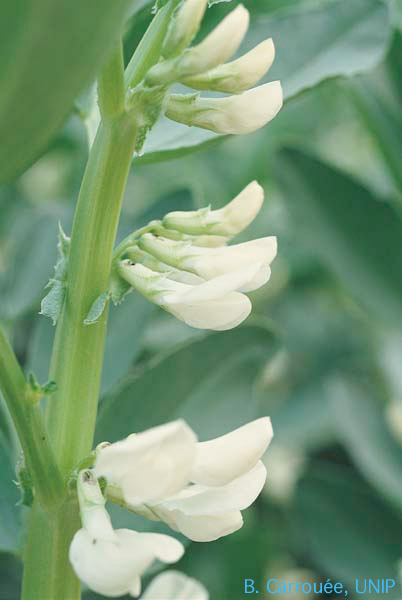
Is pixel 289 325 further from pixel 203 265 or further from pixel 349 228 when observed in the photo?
pixel 203 265

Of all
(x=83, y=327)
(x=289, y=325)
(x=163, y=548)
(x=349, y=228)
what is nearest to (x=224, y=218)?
(x=83, y=327)

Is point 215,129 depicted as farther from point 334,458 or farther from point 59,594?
point 334,458

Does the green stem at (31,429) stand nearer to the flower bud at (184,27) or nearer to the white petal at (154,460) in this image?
the white petal at (154,460)

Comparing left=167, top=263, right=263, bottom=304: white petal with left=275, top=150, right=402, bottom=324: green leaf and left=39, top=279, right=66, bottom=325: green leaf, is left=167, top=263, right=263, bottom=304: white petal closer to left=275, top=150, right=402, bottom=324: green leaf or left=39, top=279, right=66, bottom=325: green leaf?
left=39, top=279, right=66, bottom=325: green leaf

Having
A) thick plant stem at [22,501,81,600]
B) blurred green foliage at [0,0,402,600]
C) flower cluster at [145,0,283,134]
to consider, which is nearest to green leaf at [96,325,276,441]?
blurred green foliage at [0,0,402,600]

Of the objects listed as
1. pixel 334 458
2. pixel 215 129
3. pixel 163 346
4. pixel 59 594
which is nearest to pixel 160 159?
pixel 215 129
